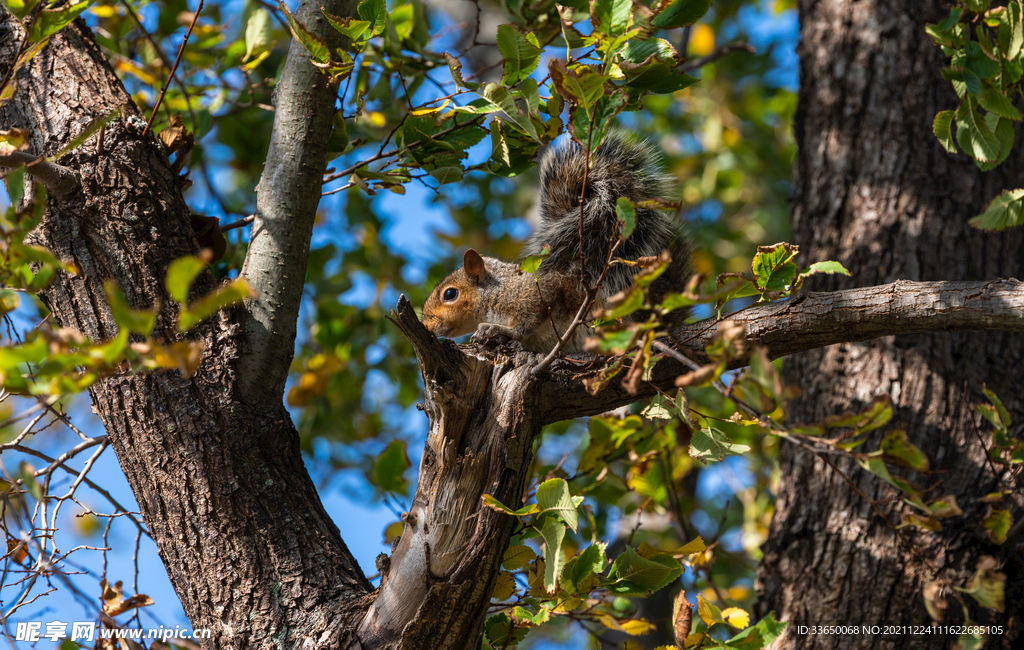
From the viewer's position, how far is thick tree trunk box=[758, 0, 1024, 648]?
6.20 feet

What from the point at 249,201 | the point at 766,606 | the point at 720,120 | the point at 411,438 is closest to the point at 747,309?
the point at 766,606

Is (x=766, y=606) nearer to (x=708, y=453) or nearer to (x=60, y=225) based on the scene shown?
(x=708, y=453)

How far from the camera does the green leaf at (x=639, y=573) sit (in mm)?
1399

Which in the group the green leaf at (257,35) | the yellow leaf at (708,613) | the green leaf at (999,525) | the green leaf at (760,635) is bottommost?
the green leaf at (760,635)

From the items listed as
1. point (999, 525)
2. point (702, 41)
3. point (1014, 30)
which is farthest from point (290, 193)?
point (702, 41)

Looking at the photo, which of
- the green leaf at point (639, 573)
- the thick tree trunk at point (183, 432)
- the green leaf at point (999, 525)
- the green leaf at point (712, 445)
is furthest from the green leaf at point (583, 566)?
the green leaf at point (999, 525)

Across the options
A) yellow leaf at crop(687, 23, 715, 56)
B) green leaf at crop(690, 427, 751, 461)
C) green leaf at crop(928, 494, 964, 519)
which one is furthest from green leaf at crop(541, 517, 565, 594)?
yellow leaf at crop(687, 23, 715, 56)

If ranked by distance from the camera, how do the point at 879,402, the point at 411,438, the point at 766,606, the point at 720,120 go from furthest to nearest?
the point at 720,120, the point at 411,438, the point at 766,606, the point at 879,402

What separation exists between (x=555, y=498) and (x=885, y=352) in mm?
1321

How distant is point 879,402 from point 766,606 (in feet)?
4.45

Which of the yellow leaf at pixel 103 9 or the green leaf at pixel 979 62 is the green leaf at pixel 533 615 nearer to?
the green leaf at pixel 979 62

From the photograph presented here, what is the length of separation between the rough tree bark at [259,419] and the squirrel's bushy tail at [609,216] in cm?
64

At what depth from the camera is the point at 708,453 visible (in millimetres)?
1378

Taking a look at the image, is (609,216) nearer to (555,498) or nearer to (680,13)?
(680,13)
